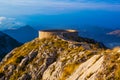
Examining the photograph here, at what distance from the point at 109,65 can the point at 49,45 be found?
36.2 meters

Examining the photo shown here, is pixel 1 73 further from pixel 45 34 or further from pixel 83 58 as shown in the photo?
pixel 83 58

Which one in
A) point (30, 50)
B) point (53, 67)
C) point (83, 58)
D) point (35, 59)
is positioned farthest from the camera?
point (30, 50)

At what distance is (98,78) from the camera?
4306 cm

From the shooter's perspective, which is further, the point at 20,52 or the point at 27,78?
the point at 20,52

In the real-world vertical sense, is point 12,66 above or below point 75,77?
below

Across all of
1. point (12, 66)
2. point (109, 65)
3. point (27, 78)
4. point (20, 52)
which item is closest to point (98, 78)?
point (109, 65)

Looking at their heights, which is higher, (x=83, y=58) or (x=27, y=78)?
(x=83, y=58)

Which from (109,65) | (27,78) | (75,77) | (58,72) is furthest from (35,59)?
(109,65)

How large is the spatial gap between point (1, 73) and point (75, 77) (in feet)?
Answer: 94.9

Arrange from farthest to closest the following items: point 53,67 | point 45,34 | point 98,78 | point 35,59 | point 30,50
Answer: point 45,34 → point 30,50 → point 35,59 → point 53,67 → point 98,78

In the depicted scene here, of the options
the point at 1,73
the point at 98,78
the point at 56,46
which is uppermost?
the point at 98,78

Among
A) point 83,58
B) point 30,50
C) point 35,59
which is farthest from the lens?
point 30,50

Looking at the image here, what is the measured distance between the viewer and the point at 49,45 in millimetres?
79750

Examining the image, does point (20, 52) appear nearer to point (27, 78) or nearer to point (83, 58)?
point (27, 78)
